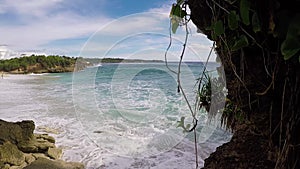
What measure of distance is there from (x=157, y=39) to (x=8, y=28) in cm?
571

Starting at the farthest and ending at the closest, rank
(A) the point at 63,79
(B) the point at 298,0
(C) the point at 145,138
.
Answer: (A) the point at 63,79 < (C) the point at 145,138 < (B) the point at 298,0

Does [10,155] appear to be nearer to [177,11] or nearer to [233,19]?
[177,11]

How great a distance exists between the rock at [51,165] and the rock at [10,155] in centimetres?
19

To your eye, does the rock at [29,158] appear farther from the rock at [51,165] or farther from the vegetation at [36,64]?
the vegetation at [36,64]

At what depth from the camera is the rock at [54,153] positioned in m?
3.41

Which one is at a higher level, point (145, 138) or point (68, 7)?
point (68, 7)

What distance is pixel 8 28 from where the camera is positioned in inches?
237

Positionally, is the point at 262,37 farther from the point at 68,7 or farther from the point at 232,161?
the point at 68,7

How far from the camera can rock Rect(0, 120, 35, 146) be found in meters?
3.40

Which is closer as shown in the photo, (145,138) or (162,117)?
(145,138)

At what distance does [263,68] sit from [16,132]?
12.3 ft

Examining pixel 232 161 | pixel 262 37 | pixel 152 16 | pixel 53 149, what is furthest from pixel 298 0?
pixel 53 149

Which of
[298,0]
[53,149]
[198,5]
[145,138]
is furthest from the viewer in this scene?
[145,138]

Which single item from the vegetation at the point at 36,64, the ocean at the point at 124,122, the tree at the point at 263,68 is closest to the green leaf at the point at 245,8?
the tree at the point at 263,68
